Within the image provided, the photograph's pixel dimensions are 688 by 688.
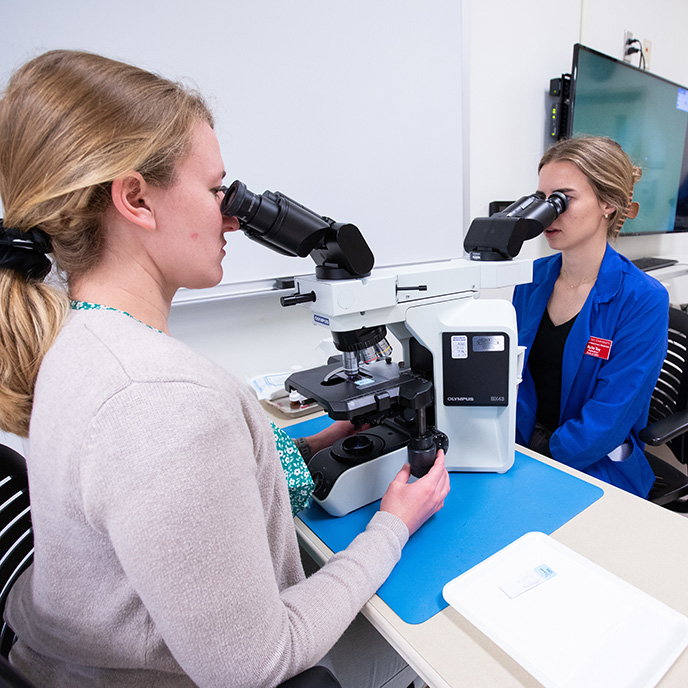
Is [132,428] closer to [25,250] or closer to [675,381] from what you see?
[25,250]

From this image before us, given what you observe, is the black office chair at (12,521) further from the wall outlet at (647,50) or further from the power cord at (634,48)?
the wall outlet at (647,50)

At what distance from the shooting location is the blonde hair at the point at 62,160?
55cm

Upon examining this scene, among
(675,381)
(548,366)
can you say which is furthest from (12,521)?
(675,381)

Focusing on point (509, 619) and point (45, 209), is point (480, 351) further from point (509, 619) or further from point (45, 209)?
point (45, 209)

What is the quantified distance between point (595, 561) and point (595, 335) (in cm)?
74

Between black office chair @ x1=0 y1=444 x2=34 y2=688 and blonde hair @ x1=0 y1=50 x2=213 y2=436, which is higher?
blonde hair @ x1=0 y1=50 x2=213 y2=436

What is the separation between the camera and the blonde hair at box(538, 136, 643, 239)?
125 cm

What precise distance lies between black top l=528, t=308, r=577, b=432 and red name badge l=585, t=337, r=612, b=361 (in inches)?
3.3

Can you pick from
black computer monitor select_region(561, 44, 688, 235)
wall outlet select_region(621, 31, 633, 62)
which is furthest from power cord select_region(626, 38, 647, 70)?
black computer monitor select_region(561, 44, 688, 235)

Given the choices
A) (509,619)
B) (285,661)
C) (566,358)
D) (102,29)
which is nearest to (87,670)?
(285,661)

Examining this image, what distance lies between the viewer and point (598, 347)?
1264 millimetres

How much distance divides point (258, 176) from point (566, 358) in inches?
Result: 45.1

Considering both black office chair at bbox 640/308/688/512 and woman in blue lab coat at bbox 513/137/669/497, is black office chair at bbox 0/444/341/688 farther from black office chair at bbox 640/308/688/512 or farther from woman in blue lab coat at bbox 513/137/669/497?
black office chair at bbox 640/308/688/512

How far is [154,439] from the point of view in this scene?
449mm
